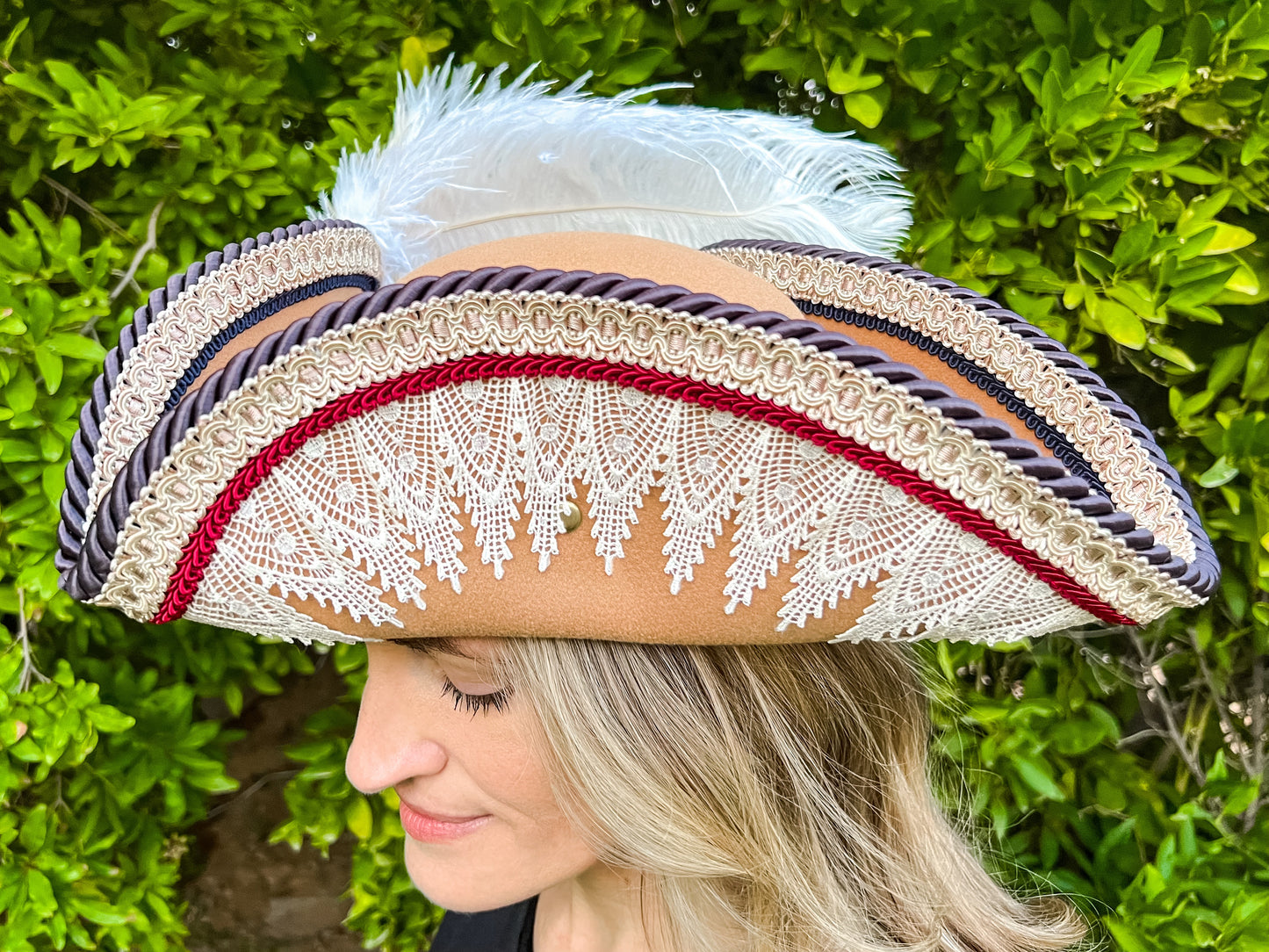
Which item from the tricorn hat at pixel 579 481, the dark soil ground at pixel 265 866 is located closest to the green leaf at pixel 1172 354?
the tricorn hat at pixel 579 481

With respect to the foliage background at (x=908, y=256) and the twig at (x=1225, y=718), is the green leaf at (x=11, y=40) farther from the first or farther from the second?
the twig at (x=1225, y=718)

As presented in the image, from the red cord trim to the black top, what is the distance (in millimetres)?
943

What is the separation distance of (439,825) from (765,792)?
347mm

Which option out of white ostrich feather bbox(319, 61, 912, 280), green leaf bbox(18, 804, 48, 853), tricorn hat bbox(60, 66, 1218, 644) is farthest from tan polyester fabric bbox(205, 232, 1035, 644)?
green leaf bbox(18, 804, 48, 853)

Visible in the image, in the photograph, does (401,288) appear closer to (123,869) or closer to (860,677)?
(860,677)

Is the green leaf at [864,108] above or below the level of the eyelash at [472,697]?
above

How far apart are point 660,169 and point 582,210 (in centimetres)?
11

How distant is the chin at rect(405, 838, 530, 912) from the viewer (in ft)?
2.96

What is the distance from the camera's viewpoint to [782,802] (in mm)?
883

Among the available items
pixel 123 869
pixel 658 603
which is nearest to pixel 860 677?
pixel 658 603

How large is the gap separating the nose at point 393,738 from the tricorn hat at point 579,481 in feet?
0.43

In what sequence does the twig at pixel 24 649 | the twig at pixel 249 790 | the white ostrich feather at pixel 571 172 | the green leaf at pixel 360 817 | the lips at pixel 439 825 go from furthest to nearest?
1. the twig at pixel 249 790
2. the green leaf at pixel 360 817
3. the twig at pixel 24 649
4. the white ostrich feather at pixel 571 172
5. the lips at pixel 439 825

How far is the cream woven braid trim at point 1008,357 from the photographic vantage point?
0.86 metres

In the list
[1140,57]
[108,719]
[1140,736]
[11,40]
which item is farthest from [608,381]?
[1140,736]
